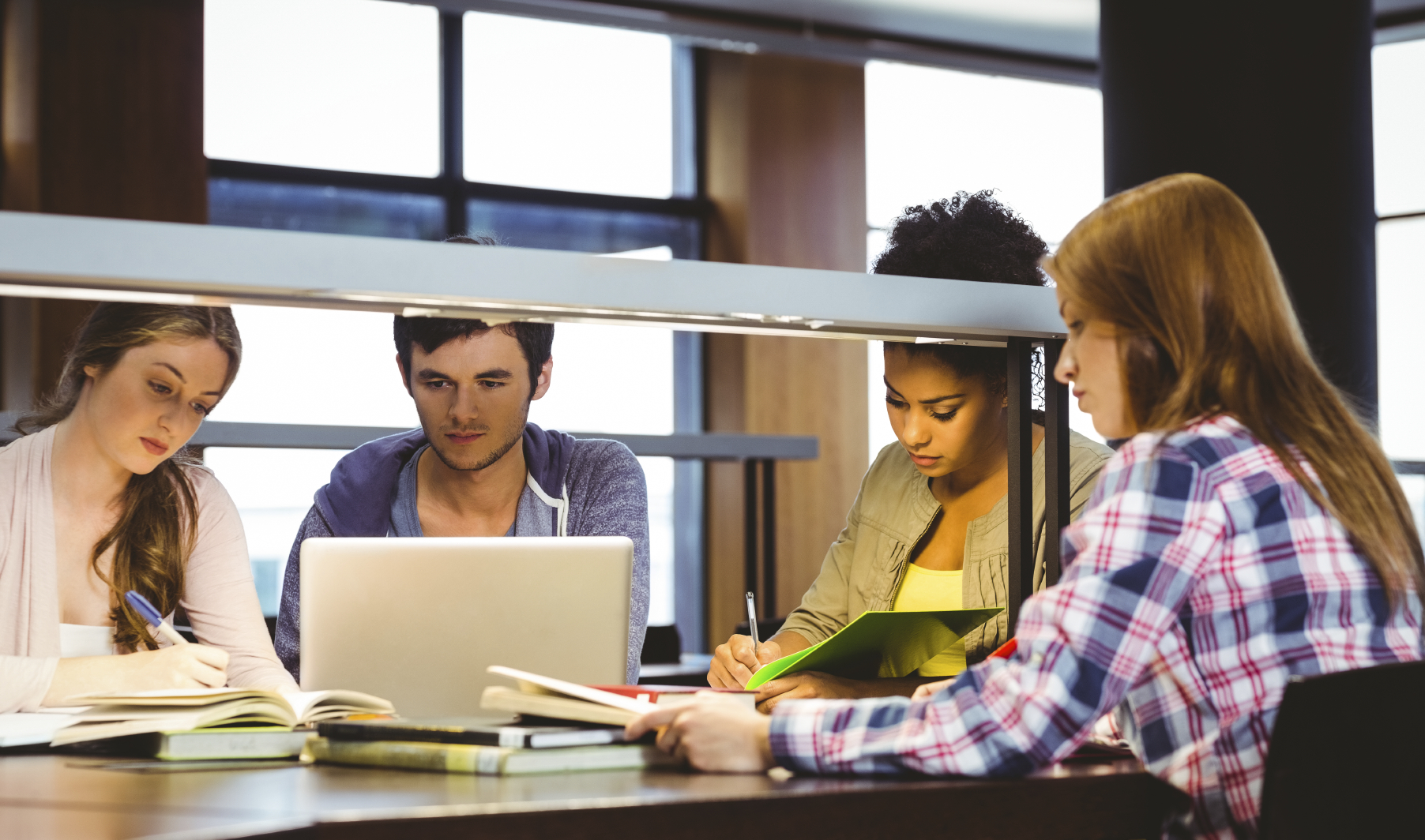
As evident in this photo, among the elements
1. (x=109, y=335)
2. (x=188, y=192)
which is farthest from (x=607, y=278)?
(x=188, y=192)

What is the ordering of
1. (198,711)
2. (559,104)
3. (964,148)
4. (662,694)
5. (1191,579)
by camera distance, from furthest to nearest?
(964,148), (559,104), (662,694), (198,711), (1191,579)

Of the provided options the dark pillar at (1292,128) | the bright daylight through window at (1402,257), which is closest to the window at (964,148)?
the bright daylight through window at (1402,257)

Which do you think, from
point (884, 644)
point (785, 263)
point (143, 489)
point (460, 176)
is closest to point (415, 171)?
point (460, 176)

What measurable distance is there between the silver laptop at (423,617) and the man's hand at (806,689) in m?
0.25

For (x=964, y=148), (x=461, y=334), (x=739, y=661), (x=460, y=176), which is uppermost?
(x=964, y=148)

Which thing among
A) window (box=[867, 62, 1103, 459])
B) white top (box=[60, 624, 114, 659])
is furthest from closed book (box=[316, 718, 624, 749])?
window (box=[867, 62, 1103, 459])

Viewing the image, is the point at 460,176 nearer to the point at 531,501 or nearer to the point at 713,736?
the point at 531,501

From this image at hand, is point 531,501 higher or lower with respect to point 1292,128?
lower

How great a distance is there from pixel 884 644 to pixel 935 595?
1.47 ft

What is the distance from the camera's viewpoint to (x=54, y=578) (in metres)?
1.79

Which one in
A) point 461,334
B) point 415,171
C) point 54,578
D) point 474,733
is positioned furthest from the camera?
point 415,171

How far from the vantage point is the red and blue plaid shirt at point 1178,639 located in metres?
1.01

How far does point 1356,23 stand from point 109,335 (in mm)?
2980

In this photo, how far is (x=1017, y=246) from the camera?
2016 millimetres
